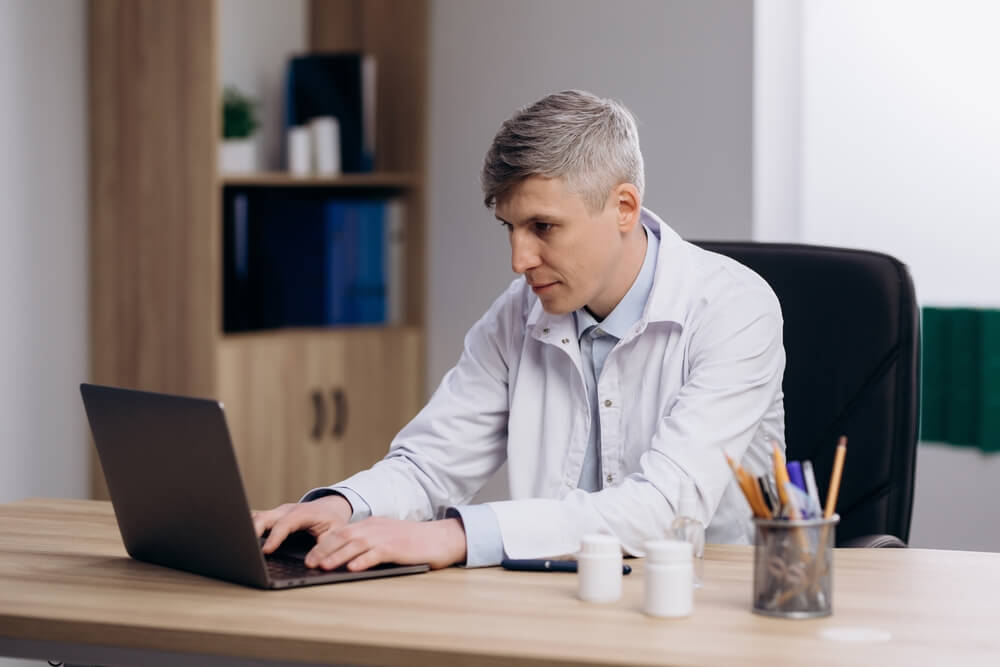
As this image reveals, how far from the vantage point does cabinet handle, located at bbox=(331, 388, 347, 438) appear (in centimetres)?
361

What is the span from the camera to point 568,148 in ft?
5.91

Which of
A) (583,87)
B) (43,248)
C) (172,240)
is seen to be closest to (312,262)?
(172,240)

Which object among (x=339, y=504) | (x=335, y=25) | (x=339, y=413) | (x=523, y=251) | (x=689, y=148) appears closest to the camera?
(x=339, y=504)

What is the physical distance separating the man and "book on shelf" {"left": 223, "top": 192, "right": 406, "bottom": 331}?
56.0 inches

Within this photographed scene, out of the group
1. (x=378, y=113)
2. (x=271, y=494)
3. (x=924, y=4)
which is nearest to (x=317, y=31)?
(x=378, y=113)

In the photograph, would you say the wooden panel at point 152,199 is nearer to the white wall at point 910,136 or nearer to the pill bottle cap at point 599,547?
the white wall at point 910,136

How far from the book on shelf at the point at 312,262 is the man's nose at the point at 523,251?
5.22ft

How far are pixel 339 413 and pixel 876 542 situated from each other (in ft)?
6.85

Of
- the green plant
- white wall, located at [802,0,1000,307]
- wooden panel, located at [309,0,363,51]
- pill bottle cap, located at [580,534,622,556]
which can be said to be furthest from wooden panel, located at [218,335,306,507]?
pill bottle cap, located at [580,534,622,556]

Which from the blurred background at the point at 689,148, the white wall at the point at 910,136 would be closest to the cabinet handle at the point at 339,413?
the blurred background at the point at 689,148

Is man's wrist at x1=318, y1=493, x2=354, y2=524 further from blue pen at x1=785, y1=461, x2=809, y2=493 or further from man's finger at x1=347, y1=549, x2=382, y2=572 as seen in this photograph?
blue pen at x1=785, y1=461, x2=809, y2=493

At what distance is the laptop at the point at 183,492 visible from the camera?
1350 millimetres

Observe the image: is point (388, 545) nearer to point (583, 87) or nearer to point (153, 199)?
point (153, 199)

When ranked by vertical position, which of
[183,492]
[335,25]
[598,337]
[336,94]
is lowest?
[183,492]
